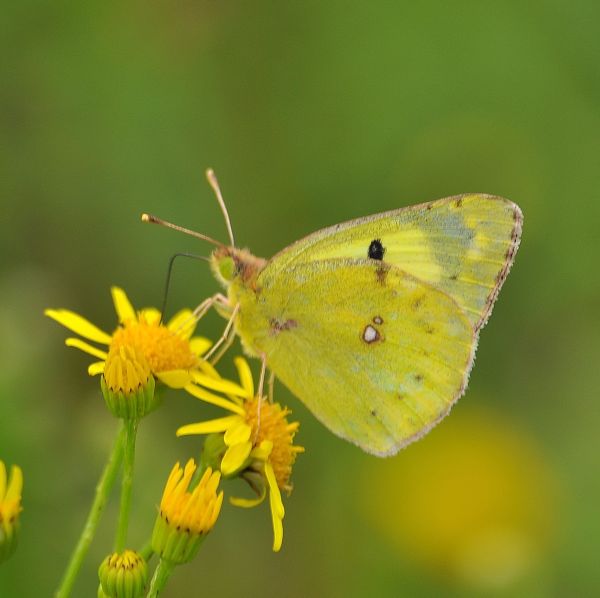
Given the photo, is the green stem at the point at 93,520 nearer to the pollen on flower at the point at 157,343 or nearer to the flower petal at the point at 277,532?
the pollen on flower at the point at 157,343

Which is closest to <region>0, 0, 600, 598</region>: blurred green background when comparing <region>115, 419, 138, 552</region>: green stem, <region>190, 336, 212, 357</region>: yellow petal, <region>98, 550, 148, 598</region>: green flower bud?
<region>190, 336, 212, 357</region>: yellow petal

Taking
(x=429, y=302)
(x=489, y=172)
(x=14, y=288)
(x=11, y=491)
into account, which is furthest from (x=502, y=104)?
(x=11, y=491)

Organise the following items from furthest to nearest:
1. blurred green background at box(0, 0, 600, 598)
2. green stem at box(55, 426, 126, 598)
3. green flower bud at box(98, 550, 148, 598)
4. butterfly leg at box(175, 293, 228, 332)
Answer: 1. blurred green background at box(0, 0, 600, 598)
2. butterfly leg at box(175, 293, 228, 332)
3. green stem at box(55, 426, 126, 598)
4. green flower bud at box(98, 550, 148, 598)

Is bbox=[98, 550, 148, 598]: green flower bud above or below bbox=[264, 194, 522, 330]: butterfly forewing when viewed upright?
below

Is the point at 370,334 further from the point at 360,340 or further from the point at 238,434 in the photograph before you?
the point at 238,434

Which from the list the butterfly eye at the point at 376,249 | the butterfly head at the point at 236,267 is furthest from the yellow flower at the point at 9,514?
the butterfly eye at the point at 376,249

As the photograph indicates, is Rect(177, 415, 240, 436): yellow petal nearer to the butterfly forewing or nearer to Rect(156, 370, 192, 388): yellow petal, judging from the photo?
Rect(156, 370, 192, 388): yellow petal
